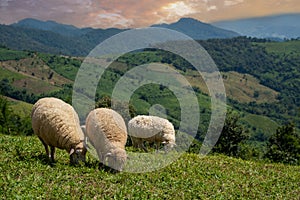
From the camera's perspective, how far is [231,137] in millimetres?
49719

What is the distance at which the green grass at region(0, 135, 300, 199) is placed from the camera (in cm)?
1141

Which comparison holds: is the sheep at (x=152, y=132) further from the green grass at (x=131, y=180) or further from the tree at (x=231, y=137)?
the tree at (x=231, y=137)

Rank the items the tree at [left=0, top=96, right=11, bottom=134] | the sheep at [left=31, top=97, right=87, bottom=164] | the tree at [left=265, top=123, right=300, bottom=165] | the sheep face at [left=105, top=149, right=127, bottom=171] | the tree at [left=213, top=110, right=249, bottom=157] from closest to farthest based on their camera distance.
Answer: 1. the sheep face at [left=105, top=149, right=127, bottom=171]
2. the sheep at [left=31, top=97, right=87, bottom=164]
3. the tree at [left=213, top=110, right=249, bottom=157]
4. the tree at [left=265, top=123, right=300, bottom=165]
5. the tree at [left=0, top=96, right=11, bottom=134]

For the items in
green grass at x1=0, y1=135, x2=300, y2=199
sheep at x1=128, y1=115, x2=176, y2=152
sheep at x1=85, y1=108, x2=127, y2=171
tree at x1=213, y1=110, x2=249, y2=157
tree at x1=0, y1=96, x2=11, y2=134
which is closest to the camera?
green grass at x1=0, y1=135, x2=300, y2=199

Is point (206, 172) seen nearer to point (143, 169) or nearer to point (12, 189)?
point (143, 169)

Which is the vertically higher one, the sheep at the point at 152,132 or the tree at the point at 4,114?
the sheep at the point at 152,132

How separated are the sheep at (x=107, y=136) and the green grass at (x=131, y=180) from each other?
625mm

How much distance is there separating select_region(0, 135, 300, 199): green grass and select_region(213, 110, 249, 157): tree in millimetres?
30953

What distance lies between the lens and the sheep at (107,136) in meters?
14.8

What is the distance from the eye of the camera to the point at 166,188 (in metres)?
13.2

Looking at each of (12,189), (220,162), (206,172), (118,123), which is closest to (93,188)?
(12,189)

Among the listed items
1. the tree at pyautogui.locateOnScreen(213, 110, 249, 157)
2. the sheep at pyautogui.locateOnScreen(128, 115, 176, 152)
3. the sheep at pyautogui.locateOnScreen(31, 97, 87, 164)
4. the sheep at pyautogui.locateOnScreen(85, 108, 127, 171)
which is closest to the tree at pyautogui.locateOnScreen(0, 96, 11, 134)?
the tree at pyautogui.locateOnScreen(213, 110, 249, 157)

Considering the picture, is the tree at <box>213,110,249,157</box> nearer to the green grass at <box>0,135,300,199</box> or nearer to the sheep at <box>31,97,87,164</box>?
the green grass at <box>0,135,300,199</box>

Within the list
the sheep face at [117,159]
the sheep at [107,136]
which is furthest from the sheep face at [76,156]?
the sheep face at [117,159]
